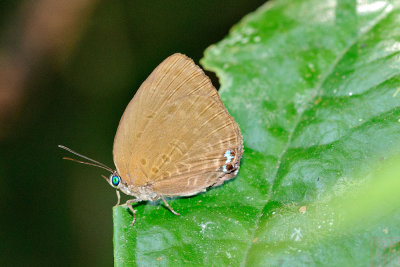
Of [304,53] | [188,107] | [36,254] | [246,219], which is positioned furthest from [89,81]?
[246,219]

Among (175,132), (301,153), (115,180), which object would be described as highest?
(175,132)

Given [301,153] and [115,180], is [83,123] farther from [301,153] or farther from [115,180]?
[301,153]

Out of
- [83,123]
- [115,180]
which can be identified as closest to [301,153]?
[115,180]

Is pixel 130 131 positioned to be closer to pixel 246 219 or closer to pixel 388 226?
pixel 246 219

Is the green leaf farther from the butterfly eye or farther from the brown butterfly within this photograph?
the butterfly eye

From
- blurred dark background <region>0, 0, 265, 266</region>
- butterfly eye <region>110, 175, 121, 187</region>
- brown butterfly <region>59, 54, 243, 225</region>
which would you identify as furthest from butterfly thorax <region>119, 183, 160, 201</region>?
blurred dark background <region>0, 0, 265, 266</region>

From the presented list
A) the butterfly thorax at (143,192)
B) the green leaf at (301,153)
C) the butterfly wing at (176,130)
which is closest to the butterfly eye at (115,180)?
the butterfly thorax at (143,192)
